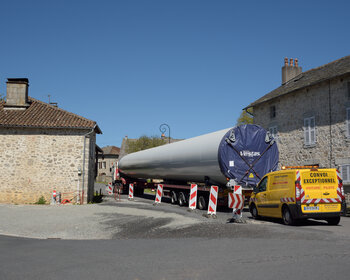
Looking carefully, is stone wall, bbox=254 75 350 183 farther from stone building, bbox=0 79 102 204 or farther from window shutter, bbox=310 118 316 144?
stone building, bbox=0 79 102 204

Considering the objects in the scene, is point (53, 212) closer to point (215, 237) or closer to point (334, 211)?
point (215, 237)

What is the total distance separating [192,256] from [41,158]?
53.9 feet

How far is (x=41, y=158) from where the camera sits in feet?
69.6

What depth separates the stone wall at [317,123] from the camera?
20.1 m

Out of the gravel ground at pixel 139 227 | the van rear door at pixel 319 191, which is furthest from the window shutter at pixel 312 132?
the van rear door at pixel 319 191

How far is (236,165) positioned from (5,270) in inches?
406

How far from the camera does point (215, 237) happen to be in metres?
8.88

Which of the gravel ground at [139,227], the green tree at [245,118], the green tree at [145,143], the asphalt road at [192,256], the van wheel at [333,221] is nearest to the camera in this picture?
the asphalt road at [192,256]

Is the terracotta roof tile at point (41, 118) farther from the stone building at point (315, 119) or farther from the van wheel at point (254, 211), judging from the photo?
the stone building at point (315, 119)

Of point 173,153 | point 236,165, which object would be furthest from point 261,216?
point 173,153

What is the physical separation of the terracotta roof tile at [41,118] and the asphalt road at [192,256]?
1208 cm

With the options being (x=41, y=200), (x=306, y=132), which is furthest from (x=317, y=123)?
(x=41, y=200)

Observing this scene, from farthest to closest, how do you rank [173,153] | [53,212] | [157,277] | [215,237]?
[173,153]
[53,212]
[215,237]
[157,277]

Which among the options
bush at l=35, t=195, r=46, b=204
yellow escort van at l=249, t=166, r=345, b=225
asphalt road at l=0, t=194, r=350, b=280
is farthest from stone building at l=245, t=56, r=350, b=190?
bush at l=35, t=195, r=46, b=204
